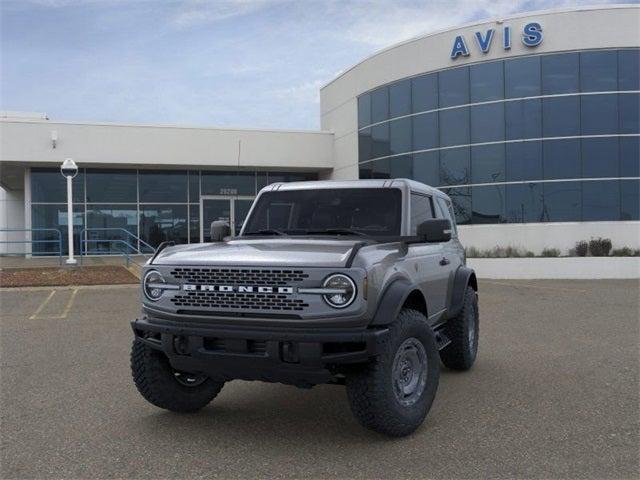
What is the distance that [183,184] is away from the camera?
85.0 feet

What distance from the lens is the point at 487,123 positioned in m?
21.6

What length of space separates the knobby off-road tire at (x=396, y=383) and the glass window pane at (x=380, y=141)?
20065 mm

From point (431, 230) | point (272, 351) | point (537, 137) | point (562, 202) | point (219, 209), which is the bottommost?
point (272, 351)

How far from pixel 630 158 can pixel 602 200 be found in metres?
1.64

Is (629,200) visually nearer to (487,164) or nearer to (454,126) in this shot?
(487,164)

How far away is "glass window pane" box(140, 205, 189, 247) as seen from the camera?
25.3m

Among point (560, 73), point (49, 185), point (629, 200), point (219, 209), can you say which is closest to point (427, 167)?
point (560, 73)

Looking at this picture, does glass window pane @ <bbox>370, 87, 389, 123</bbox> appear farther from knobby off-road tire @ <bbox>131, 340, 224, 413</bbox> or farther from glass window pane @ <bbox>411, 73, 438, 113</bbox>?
knobby off-road tire @ <bbox>131, 340, 224, 413</bbox>

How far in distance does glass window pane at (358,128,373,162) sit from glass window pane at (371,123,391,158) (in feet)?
0.58

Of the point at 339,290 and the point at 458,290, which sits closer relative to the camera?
the point at 339,290

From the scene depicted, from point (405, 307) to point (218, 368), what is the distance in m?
1.52

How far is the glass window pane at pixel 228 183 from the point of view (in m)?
26.2

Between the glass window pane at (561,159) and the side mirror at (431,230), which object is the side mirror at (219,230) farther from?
the glass window pane at (561,159)

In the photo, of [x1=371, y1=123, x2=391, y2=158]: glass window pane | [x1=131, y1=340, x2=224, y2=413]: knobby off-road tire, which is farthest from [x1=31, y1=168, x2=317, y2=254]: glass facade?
[x1=131, y1=340, x2=224, y2=413]: knobby off-road tire
